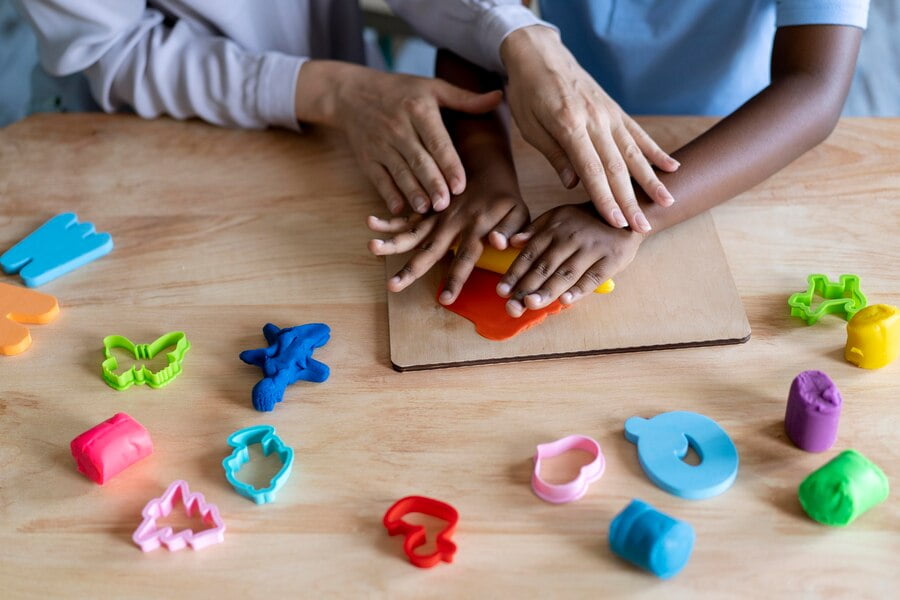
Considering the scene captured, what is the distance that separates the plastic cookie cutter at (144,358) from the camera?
0.76 meters

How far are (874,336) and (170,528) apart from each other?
22.4 inches

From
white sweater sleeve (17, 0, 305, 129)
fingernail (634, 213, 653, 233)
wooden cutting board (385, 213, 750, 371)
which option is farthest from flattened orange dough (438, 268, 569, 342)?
white sweater sleeve (17, 0, 305, 129)

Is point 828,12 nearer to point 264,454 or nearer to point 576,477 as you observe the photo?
point 576,477

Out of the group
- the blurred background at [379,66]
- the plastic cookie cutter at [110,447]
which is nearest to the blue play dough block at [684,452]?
the plastic cookie cutter at [110,447]

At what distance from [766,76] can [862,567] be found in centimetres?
82

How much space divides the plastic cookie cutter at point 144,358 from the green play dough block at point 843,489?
518mm

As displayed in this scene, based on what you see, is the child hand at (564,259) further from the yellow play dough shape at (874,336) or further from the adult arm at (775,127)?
the yellow play dough shape at (874,336)

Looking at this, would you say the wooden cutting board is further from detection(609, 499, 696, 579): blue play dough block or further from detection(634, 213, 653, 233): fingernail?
detection(609, 499, 696, 579): blue play dough block

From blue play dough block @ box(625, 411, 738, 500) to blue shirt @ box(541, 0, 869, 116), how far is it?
0.64 meters

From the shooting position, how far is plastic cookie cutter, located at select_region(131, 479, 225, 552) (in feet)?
2.07

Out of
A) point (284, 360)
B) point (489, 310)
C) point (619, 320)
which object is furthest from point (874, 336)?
point (284, 360)

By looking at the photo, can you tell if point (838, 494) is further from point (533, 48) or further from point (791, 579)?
point (533, 48)

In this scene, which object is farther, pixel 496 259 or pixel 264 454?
pixel 496 259

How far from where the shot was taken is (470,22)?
1028 mm
